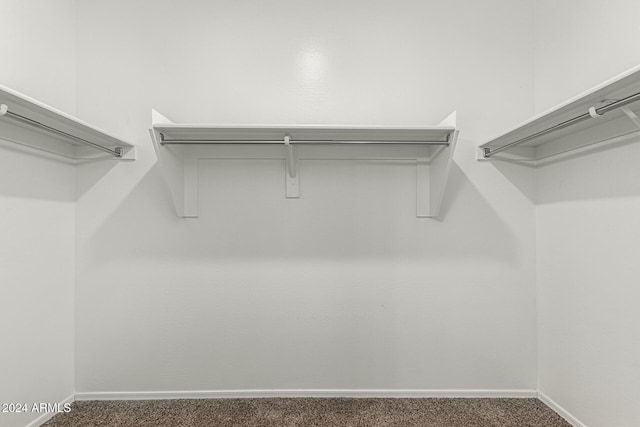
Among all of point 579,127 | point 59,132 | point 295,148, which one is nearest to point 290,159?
point 295,148

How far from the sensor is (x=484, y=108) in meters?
1.63

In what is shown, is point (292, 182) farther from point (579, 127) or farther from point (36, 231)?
point (579, 127)

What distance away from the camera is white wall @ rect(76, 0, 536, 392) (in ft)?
5.22

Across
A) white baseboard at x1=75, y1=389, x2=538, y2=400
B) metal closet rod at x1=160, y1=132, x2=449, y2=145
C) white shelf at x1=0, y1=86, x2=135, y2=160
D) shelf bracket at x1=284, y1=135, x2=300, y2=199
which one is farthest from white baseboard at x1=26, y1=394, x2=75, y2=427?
shelf bracket at x1=284, y1=135, x2=300, y2=199

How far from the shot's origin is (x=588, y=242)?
1302mm

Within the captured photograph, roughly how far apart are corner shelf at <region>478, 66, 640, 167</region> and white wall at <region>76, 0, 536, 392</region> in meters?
0.12

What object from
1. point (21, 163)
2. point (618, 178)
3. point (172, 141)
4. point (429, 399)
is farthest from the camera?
point (429, 399)

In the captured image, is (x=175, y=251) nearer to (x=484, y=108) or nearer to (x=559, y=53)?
(x=484, y=108)

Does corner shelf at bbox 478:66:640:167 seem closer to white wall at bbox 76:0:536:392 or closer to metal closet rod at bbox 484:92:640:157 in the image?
metal closet rod at bbox 484:92:640:157

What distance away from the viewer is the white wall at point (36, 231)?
1247mm

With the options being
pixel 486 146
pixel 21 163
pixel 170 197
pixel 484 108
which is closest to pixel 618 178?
pixel 486 146

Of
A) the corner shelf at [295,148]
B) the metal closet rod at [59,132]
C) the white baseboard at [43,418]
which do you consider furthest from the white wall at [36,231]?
the corner shelf at [295,148]

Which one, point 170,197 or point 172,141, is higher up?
point 172,141

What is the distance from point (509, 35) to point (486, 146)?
66 centimetres
